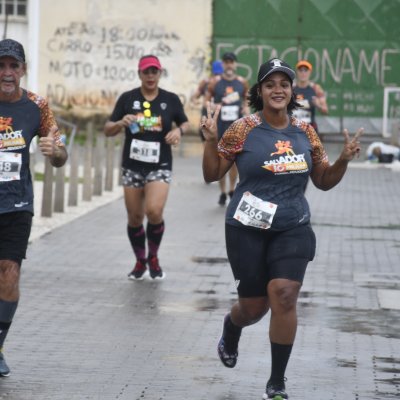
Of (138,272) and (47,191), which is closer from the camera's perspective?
(138,272)

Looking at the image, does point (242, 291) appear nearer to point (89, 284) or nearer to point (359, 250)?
point (89, 284)

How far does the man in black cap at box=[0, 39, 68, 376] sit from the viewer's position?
7820 mm

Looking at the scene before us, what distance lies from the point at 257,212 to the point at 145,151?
4.65m

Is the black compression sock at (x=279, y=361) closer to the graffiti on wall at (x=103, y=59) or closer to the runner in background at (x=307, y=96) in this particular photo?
the runner in background at (x=307, y=96)

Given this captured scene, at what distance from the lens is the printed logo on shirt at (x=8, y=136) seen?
7.86 m

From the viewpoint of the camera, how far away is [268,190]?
754 centimetres

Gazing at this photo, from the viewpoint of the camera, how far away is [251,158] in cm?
756

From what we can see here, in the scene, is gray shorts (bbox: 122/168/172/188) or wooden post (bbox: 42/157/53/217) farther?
wooden post (bbox: 42/157/53/217)

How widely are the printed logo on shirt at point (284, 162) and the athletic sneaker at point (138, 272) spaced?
198 inches

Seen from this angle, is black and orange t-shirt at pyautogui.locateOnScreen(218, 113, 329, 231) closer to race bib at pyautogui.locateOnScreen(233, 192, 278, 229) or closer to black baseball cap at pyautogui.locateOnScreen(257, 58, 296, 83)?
race bib at pyautogui.locateOnScreen(233, 192, 278, 229)

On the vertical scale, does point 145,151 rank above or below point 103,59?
below

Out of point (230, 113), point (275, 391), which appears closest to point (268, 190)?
point (275, 391)

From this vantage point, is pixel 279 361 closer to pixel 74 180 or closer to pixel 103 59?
pixel 74 180

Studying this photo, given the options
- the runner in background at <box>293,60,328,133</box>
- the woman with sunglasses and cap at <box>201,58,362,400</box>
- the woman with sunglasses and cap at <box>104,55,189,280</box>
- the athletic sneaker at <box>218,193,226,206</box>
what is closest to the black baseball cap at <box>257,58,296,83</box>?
the woman with sunglasses and cap at <box>201,58,362,400</box>
